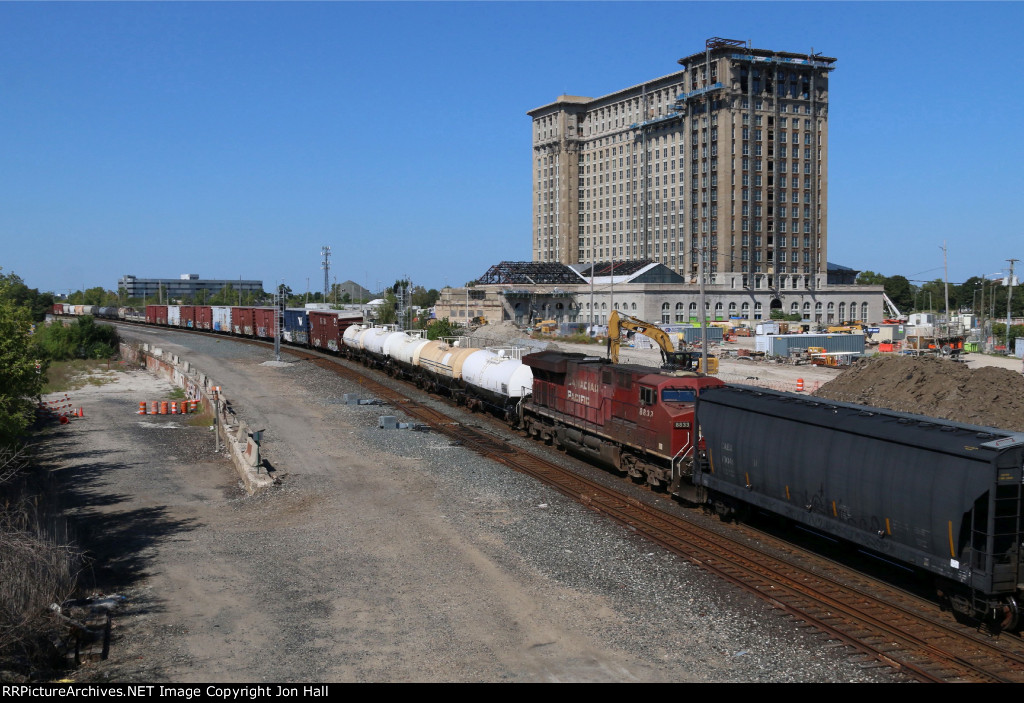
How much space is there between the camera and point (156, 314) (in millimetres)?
124062

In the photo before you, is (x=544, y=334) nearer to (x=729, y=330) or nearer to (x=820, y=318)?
(x=729, y=330)

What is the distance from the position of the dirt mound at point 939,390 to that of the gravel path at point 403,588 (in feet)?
71.7

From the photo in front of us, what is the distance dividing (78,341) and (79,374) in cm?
1449

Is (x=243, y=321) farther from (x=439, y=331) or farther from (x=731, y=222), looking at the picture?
(x=731, y=222)

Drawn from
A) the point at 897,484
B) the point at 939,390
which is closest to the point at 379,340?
the point at 939,390

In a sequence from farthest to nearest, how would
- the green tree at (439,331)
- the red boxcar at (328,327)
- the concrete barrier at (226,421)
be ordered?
the green tree at (439,331) < the red boxcar at (328,327) < the concrete barrier at (226,421)

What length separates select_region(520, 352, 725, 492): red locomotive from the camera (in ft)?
75.7

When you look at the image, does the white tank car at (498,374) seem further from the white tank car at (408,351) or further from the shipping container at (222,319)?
the shipping container at (222,319)

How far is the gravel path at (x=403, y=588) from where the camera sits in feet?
44.3

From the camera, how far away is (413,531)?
2139cm

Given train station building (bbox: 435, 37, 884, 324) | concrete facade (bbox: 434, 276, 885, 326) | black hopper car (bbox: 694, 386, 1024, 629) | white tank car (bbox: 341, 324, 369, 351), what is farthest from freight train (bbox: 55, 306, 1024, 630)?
train station building (bbox: 435, 37, 884, 324)

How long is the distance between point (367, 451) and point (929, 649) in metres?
23.0

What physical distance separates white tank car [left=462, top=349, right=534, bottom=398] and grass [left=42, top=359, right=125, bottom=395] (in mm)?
31089

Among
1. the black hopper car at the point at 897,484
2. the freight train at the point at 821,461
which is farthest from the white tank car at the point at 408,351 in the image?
the black hopper car at the point at 897,484
